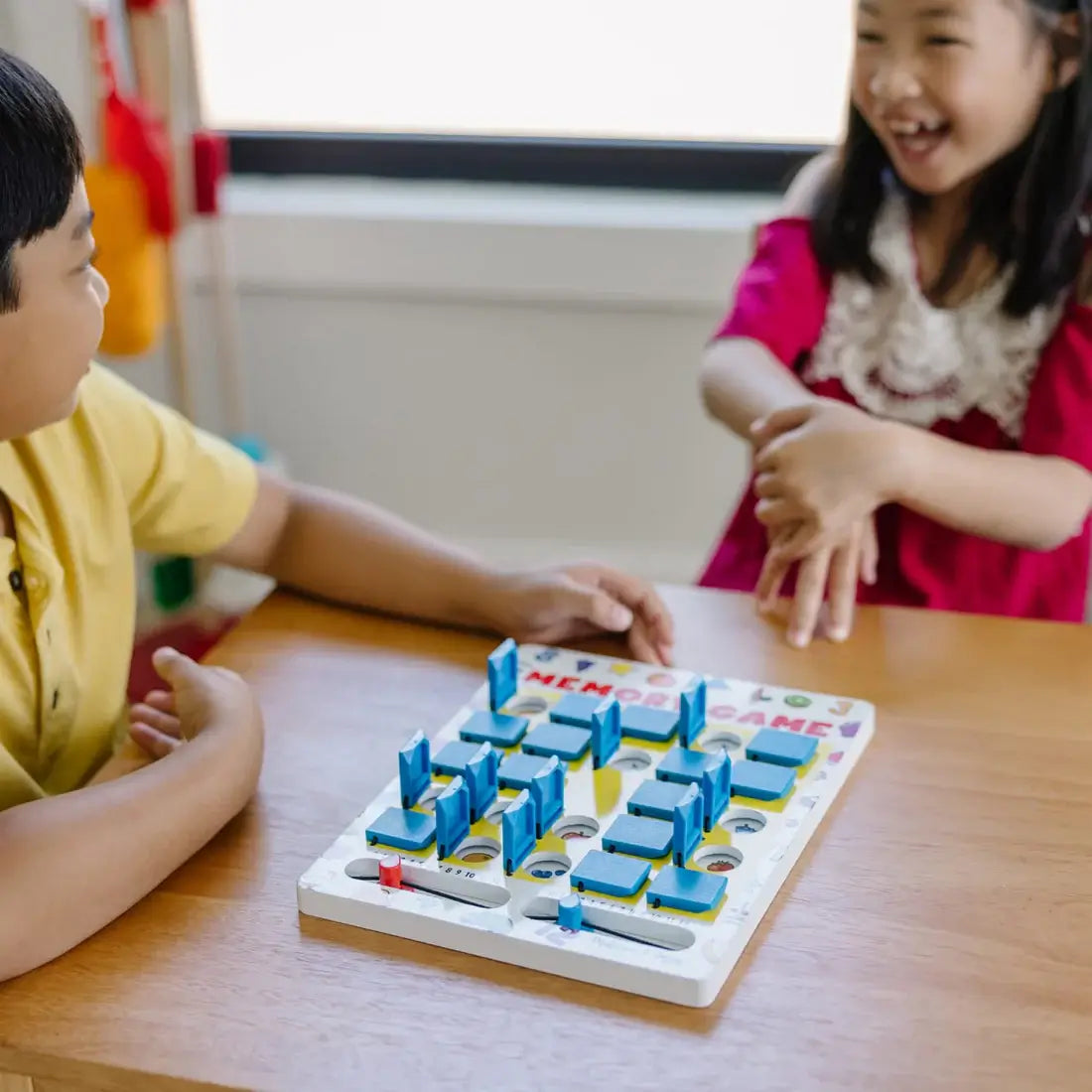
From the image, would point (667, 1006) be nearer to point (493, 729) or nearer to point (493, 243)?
point (493, 729)

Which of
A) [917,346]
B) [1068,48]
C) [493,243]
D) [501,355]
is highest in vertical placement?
[1068,48]

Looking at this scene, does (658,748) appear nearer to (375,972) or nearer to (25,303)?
(375,972)

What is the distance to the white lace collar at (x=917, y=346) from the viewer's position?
1.21 meters

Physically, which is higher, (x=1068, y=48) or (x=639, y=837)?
(x=1068, y=48)

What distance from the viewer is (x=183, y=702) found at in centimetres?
85

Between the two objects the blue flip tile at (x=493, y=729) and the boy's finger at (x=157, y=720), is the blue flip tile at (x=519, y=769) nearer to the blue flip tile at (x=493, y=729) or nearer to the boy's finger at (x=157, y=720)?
the blue flip tile at (x=493, y=729)

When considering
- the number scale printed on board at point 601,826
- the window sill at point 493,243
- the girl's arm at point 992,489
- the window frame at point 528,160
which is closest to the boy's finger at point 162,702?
the number scale printed on board at point 601,826

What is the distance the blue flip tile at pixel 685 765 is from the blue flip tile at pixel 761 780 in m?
0.02

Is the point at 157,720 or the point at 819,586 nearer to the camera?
the point at 157,720

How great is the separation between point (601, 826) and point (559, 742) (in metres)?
0.08

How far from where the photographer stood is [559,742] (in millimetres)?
818

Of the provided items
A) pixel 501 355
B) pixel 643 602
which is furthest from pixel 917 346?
pixel 501 355

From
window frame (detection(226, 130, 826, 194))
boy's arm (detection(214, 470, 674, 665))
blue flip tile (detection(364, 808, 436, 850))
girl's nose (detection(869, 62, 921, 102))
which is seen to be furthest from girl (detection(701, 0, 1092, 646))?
window frame (detection(226, 130, 826, 194))

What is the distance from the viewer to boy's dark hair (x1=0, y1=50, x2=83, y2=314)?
754mm
